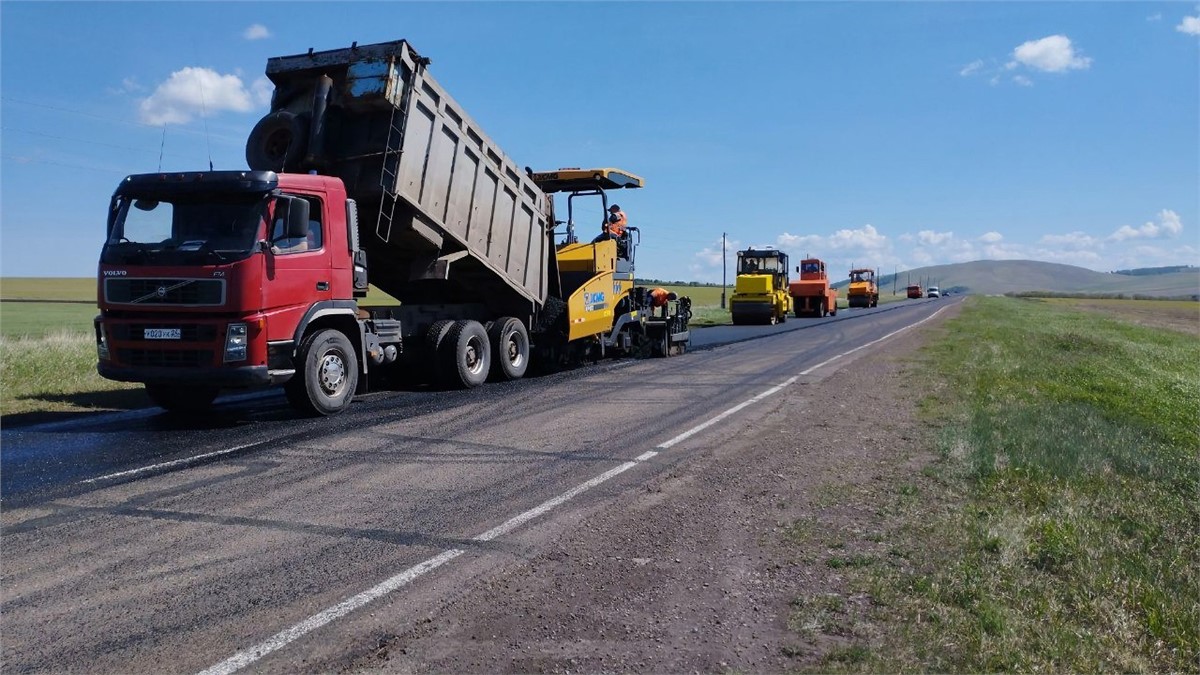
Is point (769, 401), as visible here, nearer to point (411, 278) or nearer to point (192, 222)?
point (411, 278)

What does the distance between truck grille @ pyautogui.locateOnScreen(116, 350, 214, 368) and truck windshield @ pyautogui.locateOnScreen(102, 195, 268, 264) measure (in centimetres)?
94

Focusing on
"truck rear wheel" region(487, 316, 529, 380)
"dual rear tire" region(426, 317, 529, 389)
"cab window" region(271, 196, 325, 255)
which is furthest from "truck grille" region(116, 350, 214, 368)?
"truck rear wheel" region(487, 316, 529, 380)

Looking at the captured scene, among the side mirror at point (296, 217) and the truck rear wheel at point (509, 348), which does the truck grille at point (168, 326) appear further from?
the truck rear wheel at point (509, 348)

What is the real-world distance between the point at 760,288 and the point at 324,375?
2643 centimetres

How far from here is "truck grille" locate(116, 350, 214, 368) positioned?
A: 874 centimetres

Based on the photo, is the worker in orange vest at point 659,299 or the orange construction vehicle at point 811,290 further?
the orange construction vehicle at point 811,290

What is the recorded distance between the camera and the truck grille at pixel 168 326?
8.67m

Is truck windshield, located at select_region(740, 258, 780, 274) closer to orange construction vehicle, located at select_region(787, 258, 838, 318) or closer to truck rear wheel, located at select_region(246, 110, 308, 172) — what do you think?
orange construction vehicle, located at select_region(787, 258, 838, 318)

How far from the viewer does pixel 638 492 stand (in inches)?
242

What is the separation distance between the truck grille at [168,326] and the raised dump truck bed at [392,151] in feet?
8.76

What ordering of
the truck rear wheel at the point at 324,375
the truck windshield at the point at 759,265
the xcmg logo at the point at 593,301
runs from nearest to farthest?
the truck rear wheel at the point at 324,375, the xcmg logo at the point at 593,301, the truck windshield at the point at 759,265

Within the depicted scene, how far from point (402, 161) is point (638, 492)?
20.2ft

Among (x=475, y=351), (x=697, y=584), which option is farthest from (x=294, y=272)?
(x=697, y=584)

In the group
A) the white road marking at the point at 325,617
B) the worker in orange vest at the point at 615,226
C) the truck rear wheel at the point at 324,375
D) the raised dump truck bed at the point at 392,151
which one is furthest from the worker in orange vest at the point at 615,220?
the white road marking at the point at 325,617
